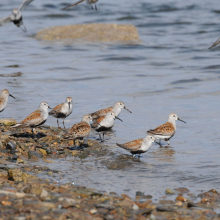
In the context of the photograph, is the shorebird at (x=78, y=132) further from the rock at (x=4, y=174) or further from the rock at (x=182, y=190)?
the rock at (x=182, y=190)

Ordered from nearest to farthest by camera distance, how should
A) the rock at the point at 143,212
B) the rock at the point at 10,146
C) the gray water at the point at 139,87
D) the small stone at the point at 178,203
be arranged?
the rock at the point at 143,212 → the small stone at the point at 178,203 → the gray water at the point at 139,87 → the rock at the point at 10,146

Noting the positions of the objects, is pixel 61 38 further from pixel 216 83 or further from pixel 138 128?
pixel 138 128

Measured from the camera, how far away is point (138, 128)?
485 inches

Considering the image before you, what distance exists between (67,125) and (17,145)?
334 centimetres

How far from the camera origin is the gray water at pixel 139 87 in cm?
870

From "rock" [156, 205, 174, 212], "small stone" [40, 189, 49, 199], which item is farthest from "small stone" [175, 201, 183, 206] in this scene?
"small stone" [40, 189, 49, 199]

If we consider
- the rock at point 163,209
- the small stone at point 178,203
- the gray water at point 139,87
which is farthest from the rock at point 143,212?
the gray water at point 139,87

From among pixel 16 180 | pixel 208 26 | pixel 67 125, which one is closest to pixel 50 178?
pixel 16 180

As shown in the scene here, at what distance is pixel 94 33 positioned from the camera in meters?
27.0

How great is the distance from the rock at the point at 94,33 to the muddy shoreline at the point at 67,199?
60.3 feet

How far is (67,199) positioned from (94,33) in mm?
21569

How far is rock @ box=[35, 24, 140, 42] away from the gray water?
2.51 feet

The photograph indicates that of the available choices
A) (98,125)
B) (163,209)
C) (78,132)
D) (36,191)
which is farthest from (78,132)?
(163,209)

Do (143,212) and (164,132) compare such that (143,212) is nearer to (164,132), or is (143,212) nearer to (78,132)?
(78,132)
